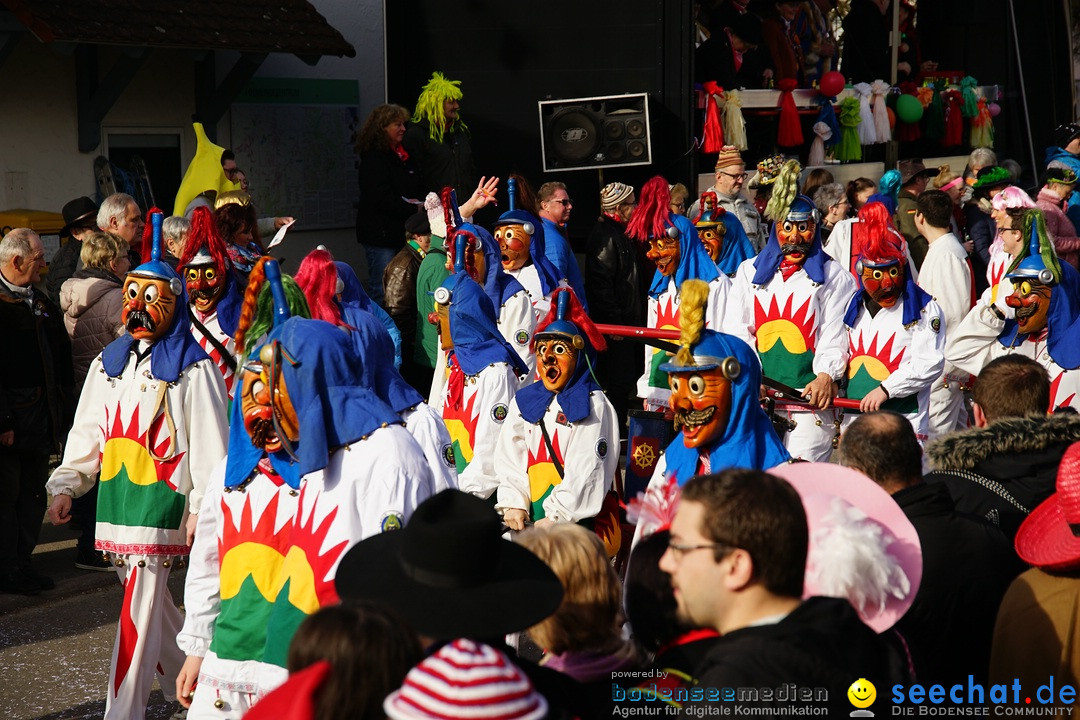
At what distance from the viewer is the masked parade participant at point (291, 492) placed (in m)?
3.84

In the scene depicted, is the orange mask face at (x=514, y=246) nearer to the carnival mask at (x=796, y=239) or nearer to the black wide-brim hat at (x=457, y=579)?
the carnival mask at (x=796, y=239)

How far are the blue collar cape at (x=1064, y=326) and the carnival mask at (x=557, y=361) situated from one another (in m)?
2.63

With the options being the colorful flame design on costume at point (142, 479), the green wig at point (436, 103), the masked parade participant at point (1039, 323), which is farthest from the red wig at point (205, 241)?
the green wig at point (436, 103)

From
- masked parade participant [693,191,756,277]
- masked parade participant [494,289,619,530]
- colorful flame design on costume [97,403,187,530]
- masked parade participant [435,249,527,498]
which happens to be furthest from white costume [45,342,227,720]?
masked parade participant [693,191,756,277]

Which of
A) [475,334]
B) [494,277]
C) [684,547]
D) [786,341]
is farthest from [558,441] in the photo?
[684,547]

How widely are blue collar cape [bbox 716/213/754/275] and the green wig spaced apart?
2987 mm

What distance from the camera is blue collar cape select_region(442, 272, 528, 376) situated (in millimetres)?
7402

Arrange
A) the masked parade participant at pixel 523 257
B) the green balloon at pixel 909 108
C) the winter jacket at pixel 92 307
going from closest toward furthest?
the winter jacket at pixel 92 307 < the masked parade participant at pixel 523 257 < the green balloon at pixel 909 108

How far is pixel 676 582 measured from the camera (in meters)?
2.81

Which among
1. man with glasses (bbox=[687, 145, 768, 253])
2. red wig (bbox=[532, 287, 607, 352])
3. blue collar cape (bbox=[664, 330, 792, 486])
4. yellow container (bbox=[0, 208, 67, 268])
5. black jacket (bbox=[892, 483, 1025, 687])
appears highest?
man with glasses (bbox=[687, 145, 768, 253])

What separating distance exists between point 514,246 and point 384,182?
2483 mm

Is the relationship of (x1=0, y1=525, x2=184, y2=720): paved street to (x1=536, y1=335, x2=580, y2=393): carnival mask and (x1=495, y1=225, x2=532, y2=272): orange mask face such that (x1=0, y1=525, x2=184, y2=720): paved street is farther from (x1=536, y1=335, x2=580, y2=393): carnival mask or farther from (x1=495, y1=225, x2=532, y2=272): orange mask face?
(x1=495, y1=225, x2=532, y2=272): orange mask face

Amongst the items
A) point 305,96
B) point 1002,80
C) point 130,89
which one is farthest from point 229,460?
point 1002,80

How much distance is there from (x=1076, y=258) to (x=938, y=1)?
925cm
